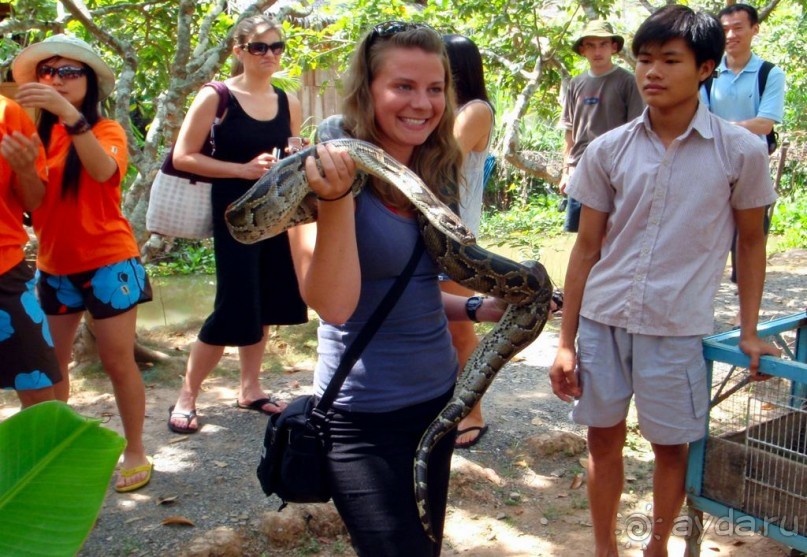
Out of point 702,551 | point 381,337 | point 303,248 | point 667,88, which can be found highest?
point 667,88

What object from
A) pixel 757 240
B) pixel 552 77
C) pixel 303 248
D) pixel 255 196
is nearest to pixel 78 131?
pixel 255 196

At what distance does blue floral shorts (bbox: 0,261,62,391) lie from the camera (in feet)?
11.3

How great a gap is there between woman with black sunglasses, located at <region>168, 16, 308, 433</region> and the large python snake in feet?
7.24

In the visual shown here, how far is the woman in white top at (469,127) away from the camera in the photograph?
4.21 meters

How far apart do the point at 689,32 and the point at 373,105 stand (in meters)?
1.43

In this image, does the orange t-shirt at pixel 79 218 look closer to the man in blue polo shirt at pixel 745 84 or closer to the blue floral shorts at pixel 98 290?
the blue floral shorts at pixel 98 290

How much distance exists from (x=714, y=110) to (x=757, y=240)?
356 centimetres

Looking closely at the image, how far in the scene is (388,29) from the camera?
8.30 feet

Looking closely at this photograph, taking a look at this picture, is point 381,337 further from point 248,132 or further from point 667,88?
point 248,132

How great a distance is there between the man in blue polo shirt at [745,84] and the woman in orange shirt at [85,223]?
4589 mm

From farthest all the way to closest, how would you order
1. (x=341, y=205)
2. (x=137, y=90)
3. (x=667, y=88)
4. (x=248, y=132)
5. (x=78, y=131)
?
1. (x=137, y=90)
2. (x=248, y=132)
3. (x=78, y=131)
4. (x=667, y=88)
5. (x=341, y=205)

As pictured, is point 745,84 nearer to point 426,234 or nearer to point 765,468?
point 765,468

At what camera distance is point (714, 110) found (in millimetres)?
6348

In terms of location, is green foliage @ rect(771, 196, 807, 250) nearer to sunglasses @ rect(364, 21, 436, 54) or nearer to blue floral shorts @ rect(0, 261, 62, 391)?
sunglasses @ rect(364, 21, 436, 54)
